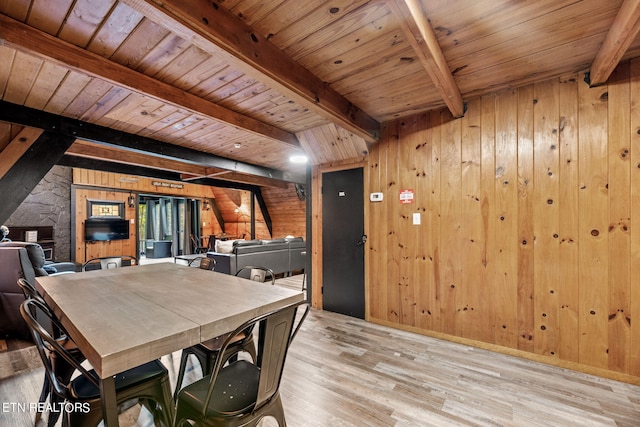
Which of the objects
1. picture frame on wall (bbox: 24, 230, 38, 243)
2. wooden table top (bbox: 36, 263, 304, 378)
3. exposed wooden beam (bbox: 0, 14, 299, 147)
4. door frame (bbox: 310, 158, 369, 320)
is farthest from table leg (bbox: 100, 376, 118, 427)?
picture frame on wall (bbox: 24, 230, 38, 243)

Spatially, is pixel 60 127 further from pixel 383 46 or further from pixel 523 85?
pixel 523 85

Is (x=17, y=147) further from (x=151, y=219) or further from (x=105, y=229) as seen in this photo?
(x=151, y=219)

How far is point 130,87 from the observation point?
207 centimetres

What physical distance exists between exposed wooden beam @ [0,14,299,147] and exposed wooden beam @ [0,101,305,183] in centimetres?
138

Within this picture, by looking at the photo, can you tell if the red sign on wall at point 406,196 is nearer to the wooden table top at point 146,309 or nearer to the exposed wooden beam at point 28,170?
the wooden table top at point 146,309

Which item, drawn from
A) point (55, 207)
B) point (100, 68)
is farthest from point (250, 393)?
point (55, 207)

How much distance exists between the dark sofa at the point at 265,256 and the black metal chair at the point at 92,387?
3807 millimetres

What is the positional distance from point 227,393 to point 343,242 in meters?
2.62

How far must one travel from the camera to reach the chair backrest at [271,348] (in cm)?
107

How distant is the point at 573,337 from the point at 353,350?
183cm

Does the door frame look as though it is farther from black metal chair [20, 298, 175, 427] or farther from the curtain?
the curtain

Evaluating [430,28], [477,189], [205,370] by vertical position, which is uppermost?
[430,28]

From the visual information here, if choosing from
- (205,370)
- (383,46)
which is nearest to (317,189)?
(383,46)

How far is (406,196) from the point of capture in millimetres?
3158
